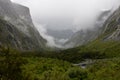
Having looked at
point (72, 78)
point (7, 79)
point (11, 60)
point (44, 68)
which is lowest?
point (7, 79)

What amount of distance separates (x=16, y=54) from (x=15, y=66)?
2414 mm

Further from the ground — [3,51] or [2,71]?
[3,51]

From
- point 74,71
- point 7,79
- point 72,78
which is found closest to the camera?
point 7,79

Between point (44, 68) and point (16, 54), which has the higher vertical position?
point (44, 68)

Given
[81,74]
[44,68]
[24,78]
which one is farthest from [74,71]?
[24,78]

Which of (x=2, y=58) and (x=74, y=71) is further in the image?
(x=74, y=71)

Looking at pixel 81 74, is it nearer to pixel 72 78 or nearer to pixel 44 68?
pixel 72 78

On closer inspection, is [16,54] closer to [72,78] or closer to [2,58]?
[2,58]

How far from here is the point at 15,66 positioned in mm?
46688

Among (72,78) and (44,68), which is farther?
(44,68)

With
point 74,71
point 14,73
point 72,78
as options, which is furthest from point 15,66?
point 74,71

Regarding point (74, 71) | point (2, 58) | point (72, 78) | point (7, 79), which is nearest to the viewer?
point (7, 79)

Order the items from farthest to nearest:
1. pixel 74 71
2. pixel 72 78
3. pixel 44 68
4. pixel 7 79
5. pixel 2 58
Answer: pixel 44 68, pixel 74 71, pixel 72 78, pixel 2 58, pixel 7 79

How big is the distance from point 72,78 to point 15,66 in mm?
78699
